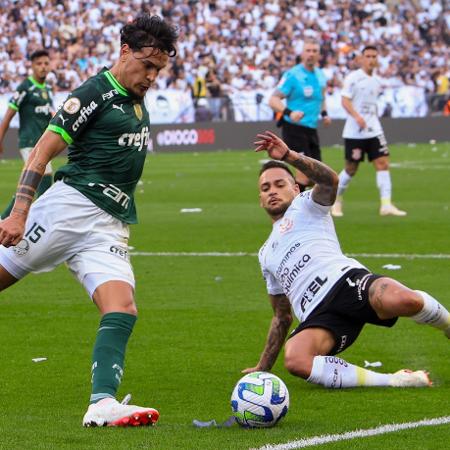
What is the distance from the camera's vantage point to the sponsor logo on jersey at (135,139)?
263 inches

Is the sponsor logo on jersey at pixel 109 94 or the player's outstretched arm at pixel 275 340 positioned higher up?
the sponsor logo on jersey at pixel 109 94

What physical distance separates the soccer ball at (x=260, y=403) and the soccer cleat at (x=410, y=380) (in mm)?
1182

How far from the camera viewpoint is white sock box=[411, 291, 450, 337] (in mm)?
7246

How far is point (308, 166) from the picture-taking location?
7203 millimetres

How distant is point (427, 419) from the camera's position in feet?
20.7

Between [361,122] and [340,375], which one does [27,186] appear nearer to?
[340,375]

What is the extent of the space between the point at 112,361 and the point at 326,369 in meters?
1.49

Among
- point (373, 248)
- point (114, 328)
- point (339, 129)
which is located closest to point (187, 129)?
point (339, 129)

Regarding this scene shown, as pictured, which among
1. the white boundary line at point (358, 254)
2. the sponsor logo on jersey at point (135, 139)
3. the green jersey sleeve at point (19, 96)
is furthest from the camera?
the green jersey sleeve at point (19, 96)

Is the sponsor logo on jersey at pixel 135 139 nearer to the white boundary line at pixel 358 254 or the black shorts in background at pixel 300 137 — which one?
the white boundary line at pixel 358 254

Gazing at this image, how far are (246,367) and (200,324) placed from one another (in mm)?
1589

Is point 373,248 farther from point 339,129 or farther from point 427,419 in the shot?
point 339,129

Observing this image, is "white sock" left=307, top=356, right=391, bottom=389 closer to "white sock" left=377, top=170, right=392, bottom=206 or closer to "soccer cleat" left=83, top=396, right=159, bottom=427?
"soccer cleat" left=83, top=396, right=159, bottom=427

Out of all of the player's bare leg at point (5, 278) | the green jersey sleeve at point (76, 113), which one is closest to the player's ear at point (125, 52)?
the green jersey sleeve at point (76, 113)
